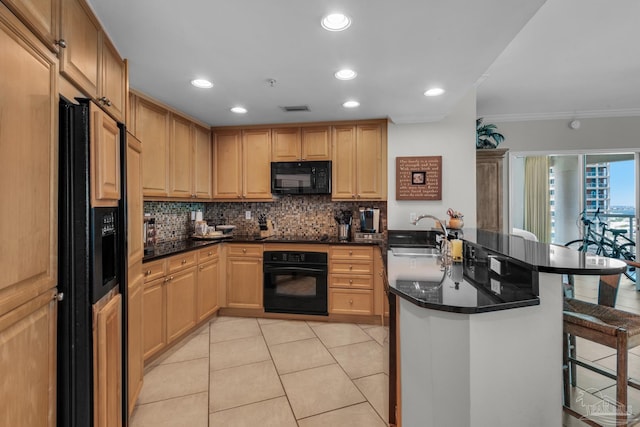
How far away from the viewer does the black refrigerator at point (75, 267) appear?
1120 millimetres

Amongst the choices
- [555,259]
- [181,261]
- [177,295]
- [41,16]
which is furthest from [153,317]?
[555,259]

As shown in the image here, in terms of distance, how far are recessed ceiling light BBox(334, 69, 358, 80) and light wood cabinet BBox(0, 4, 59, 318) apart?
5.61 feet

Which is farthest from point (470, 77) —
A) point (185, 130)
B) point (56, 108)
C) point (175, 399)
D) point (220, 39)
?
point (175, 399)

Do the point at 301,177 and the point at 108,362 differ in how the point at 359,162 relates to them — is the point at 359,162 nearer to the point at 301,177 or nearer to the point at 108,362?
the point at 301,177

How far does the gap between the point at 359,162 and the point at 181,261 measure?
7.29 ft

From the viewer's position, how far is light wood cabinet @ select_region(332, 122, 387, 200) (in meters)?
3.54

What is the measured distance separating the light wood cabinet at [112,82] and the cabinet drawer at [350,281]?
244 centimetres

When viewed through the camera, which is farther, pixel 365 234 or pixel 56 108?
pixel 365 234

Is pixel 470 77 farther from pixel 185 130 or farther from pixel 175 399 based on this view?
pixel 175 399

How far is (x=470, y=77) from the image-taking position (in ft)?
7.64

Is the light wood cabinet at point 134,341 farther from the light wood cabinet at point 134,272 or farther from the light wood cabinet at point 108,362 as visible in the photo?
the light wood cabinet at point 108,362

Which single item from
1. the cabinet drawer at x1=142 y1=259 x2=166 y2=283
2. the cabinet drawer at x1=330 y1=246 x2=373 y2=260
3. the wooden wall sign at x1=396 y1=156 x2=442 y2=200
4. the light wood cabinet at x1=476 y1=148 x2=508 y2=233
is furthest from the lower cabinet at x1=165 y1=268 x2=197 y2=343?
the light wood cabinet at x1=476 y1=148 x2=508 y2=233

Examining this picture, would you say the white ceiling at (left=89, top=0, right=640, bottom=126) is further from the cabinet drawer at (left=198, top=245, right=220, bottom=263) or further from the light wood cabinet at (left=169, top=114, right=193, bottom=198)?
the cabinet drawer at (left=198, top=245, right=220, bottom=263)

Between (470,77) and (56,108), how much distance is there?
8.44 feet
